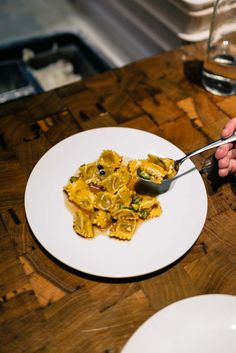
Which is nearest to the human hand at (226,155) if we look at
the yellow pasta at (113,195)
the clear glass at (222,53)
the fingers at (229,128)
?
the fingers at (229,128)

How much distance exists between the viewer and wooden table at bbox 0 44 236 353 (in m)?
0.66

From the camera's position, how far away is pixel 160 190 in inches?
33.0

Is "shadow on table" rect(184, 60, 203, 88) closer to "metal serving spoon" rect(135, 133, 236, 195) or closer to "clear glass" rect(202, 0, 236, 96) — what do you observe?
"clear glass" rect(202, 0, 236, 96)

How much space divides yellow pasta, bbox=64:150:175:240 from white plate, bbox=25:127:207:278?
19mm

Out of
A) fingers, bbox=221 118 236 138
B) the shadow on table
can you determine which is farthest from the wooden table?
fingers, bbox=221 118 236 138

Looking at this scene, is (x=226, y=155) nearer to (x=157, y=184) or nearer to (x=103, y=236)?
(x=157, y=184)

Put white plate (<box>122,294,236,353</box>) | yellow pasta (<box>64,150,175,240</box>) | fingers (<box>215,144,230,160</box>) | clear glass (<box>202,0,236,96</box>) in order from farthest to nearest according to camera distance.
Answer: clear glass (<box>202,0,236,96</box>) < fingers (<box>215,144,230,160</box>) < yellow pasta (<box>64,150,175,240</box>) < white plate (<box>122,294,236,353</box>)

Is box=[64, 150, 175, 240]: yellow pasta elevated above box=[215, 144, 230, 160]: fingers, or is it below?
below

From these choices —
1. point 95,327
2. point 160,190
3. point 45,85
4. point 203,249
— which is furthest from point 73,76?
point 95,327

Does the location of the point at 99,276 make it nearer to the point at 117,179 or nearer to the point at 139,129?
the point at 117,179

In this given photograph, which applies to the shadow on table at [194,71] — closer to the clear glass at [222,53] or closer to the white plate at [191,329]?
the clear glass at [222,53]

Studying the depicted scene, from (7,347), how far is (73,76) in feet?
4.09

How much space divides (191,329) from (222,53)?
0.84 m

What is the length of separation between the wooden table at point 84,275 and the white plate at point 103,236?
0.04 m
